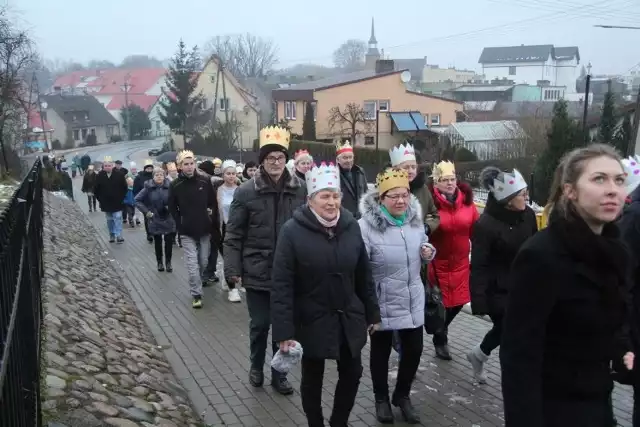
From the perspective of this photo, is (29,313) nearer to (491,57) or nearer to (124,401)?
(124,401)

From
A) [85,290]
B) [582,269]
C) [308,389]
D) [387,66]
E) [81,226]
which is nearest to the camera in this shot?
[582,269]

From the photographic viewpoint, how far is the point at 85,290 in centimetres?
833

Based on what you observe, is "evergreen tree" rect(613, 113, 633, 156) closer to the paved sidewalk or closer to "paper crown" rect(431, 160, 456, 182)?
the paved sidewalk

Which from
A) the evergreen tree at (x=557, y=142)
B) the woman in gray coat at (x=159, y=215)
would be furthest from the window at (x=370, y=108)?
the woman in gray coat at (x=159, y=215)

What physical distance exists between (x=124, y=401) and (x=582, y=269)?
12.1 ft

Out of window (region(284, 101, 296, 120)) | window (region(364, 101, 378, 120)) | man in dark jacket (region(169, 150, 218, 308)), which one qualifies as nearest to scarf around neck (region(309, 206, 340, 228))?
man in dark jacket (region(169, 150, 218, 308))

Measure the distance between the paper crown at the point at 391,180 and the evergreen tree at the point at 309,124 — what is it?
42.0 metres

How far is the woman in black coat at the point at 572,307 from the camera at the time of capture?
249cm

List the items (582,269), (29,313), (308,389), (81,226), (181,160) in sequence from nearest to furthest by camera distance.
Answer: (582,269)
(29,313)
(308,389)
(181,160)
(81,226)

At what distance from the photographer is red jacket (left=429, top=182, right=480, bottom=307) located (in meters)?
5.88

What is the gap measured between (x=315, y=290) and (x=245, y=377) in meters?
2.22

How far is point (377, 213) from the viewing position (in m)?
4.74

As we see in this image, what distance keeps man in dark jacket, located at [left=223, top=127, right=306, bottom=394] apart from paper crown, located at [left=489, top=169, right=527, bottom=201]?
64.7 inches

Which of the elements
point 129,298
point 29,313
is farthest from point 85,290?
point 29,313
